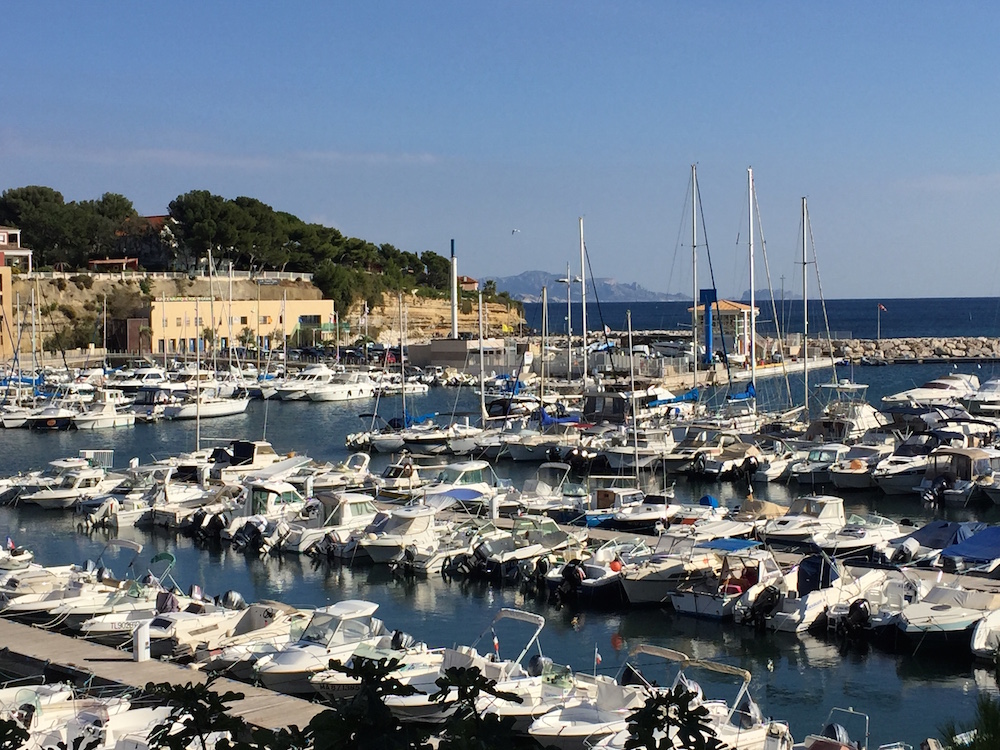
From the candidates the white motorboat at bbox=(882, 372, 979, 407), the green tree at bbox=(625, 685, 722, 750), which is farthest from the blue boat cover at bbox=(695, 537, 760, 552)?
the white motorboat at bbox=(882, 372, 979, 407)

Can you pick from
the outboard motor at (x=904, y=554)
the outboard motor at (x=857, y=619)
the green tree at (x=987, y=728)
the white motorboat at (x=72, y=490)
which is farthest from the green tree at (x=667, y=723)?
the white motorboat at (x=72, y=490)

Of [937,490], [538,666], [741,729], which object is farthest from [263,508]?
[741,729]

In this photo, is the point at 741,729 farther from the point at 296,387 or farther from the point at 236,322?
the point at 236,322

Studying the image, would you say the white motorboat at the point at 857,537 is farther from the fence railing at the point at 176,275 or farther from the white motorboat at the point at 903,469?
the fence railing at the point at 176,275

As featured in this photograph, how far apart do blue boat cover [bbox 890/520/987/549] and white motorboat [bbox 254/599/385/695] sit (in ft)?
37.7

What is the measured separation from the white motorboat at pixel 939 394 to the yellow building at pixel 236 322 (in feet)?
144

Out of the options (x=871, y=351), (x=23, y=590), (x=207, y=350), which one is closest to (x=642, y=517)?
(x=23, y=590)

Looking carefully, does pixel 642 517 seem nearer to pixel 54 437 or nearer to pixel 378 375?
pixel 54 437

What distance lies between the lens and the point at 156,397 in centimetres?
5978

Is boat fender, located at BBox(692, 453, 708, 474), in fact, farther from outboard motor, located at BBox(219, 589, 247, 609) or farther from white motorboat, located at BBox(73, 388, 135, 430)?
white motorboat, located at BBox(73, 388, 135, 430)

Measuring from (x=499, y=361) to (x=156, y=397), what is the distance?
81.8 ft

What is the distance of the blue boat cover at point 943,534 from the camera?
2330cm

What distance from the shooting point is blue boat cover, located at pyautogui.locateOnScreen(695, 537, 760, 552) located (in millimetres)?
22203

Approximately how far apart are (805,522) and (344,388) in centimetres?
4442
